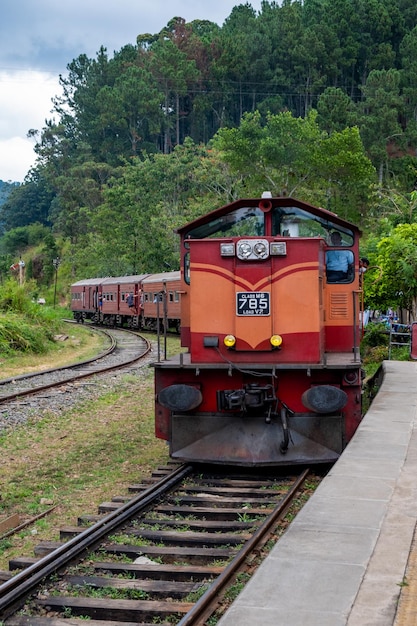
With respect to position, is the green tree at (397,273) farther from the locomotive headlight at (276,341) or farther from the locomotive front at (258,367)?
the locomotive headlight at (276,341)

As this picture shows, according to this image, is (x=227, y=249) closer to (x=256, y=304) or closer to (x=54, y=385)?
(x=256, y=304)

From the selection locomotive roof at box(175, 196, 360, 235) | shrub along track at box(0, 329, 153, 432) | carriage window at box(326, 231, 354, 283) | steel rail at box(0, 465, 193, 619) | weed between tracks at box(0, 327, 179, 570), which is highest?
locomotive roof at box(175, 196, 360, 235)

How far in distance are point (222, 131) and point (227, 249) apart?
114 ft

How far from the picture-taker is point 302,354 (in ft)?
27.4

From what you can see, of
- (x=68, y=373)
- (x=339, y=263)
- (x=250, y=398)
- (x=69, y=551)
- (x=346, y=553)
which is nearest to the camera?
(x=346, y=553)

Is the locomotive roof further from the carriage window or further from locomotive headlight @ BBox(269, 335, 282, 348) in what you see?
locomotive headlight @ BBox(269, 335, 282, 348)

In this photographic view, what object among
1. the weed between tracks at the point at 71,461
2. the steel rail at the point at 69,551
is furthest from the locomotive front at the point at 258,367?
the weed between tracks at the point at 71,461

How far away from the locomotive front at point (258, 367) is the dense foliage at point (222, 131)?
49.7 ft

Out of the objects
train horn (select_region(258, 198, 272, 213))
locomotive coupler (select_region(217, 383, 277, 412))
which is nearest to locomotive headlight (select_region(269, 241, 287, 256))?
Result: train horn (select_region(258, 198, 272, 213))

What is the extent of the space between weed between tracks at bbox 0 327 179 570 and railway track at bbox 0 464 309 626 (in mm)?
613

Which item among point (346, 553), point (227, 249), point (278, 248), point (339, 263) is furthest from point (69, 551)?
point (339, 263)

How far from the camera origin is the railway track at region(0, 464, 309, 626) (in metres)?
4.65

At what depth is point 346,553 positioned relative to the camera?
450 centimetres

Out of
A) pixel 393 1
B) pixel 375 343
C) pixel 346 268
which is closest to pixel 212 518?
pixel 346 268
